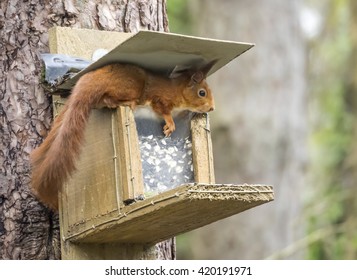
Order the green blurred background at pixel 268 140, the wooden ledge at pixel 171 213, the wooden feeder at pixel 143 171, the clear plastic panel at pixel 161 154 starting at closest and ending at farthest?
the wooden ledge at pixel 171 213
the wooden feeder at pixel 143 171
the clear plastic panel at pixel 161 154
the green blurred background at pixel 268 140

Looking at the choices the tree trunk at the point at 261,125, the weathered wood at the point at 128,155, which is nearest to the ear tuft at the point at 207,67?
the weathered wood at the point at 128,155

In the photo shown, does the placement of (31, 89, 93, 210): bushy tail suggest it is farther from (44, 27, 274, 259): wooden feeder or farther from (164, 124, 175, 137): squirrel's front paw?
(164, 124, 175, 137): squirrel's front paw

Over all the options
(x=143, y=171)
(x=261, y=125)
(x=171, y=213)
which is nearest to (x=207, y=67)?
(x=143, y=171)

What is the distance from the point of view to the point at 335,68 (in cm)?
956

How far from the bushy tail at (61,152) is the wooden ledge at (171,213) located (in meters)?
0.19

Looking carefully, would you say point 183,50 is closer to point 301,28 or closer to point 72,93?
point 72,93

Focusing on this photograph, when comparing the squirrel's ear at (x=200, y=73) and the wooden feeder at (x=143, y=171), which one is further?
the squirrel's ear at (x=200, y=73)

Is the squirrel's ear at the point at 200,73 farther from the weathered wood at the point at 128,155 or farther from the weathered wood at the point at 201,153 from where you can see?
the weathered wood at the point at 128,155

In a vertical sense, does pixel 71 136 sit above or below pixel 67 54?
below

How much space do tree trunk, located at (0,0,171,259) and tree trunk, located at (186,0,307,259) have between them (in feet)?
14.4

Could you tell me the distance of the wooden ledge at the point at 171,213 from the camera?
291cm

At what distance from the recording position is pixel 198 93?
3.39 meters
